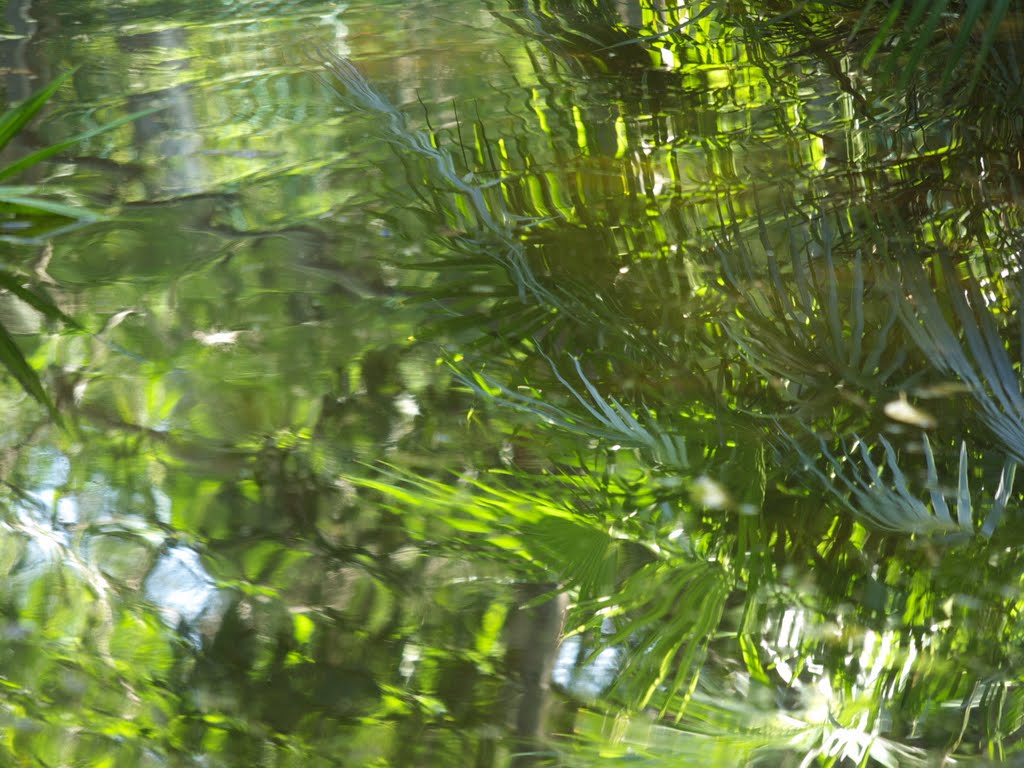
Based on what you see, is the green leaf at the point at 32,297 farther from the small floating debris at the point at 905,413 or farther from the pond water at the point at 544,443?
the small floating debris at the point at 905,413

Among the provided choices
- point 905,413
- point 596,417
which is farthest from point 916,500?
point 596,417

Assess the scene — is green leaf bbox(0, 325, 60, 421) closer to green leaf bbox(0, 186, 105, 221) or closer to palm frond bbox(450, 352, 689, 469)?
green leaf bbox(0, 186, 105, 221)

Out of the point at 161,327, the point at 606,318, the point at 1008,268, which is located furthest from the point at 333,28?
the point at 1008,268

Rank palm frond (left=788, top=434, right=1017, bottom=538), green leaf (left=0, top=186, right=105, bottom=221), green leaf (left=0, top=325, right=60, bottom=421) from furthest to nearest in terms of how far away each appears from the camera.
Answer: green leaf (left=0, top=186, right=105, bottom=221)
green leaf (left=0, top=325, right=60, bottom=421)
palm frond (left=788, top=434, right=1017, bottom=538)

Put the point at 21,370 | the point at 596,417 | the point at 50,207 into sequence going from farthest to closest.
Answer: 1. the point at 50,207
2. the point at 21,370
3. the point at 596,417

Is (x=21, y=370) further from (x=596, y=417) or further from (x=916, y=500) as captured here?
(x=916, y=500)

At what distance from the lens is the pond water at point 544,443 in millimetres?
537

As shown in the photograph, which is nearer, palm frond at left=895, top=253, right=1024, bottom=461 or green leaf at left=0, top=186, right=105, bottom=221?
palm frond at left=895, top=253, right=1024, bottom=461

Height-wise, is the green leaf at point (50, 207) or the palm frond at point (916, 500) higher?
the green leaf at point (50, 207)

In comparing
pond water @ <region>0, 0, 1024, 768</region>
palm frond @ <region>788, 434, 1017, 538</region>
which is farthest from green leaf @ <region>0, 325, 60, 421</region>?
A: palm frond @ <region>788, 434, 1017, 538</region>

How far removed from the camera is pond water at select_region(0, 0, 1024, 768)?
1.76ft

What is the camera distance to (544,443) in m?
0.69

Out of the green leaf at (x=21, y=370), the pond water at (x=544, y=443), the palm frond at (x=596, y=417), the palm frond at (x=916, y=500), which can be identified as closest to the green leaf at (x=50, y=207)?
the pond water at (x=544, y=443)

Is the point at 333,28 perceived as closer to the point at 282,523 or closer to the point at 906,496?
the point at 282,523
